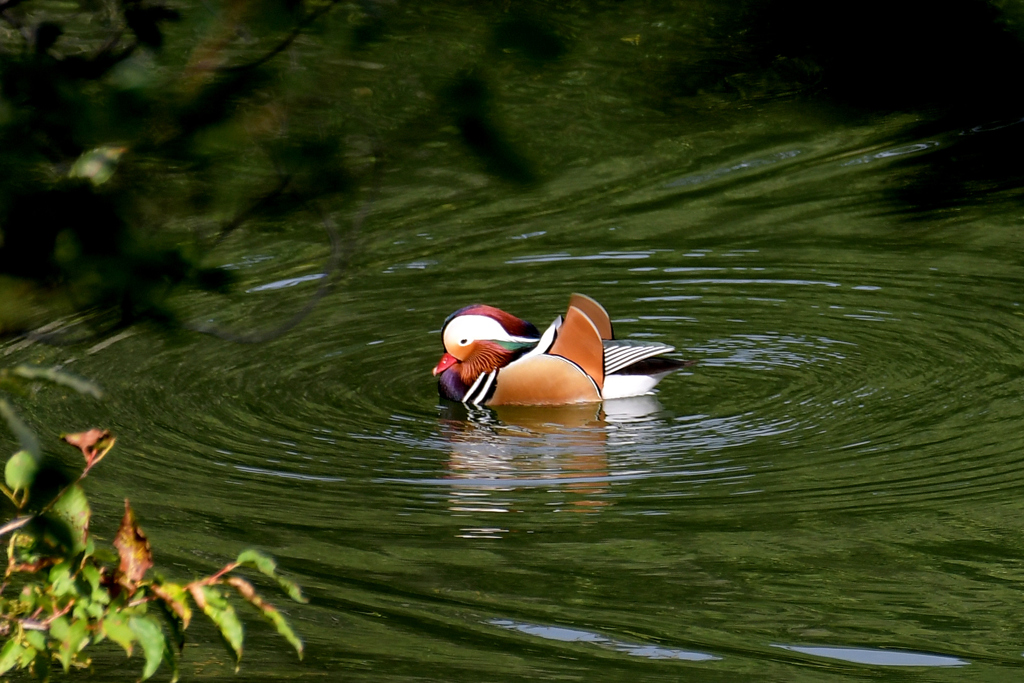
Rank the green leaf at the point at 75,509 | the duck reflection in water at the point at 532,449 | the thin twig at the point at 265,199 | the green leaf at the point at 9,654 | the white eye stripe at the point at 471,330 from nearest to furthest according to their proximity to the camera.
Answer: the thin twig at the point at 265,199 < the green leaf at the point at 75,509 < the green leaf at the point at 9,654 < the duck reflection in water at the point at 532,449 < the white eye stripe at the point at 471,330

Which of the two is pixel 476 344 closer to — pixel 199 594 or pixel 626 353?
pixel 626 353

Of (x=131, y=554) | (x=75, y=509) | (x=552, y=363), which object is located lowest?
(x=552, y=363)

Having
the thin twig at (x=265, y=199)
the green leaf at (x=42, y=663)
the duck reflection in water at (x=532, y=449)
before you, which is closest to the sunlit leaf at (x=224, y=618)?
the green leaf at (x=42, y=663)

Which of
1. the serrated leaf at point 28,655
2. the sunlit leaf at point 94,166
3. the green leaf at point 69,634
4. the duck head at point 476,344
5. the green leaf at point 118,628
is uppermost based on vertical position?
the sunlit leaf at point 94,166

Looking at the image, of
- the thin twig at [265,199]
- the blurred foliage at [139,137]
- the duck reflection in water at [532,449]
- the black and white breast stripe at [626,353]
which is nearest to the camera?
the blurred foliage at [139,137]

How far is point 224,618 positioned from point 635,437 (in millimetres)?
3744

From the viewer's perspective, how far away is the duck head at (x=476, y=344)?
632 centimetres

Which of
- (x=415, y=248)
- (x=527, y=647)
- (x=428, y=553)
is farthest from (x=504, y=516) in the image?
(x=415, y=248)

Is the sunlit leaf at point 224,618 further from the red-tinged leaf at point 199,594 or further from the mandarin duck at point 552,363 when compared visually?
the mandarin duck at point 552,363

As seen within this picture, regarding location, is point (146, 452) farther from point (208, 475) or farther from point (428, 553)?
point (428, 553)

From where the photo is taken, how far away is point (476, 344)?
21.0ft

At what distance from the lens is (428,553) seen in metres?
4.52

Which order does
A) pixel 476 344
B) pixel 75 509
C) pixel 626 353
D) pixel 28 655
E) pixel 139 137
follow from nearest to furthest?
pixel 139 137 → pixel 75 509 → pixel 28 655 → pixel 626 353 → pixel 476 344

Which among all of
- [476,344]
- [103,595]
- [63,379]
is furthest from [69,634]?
[476,344]
